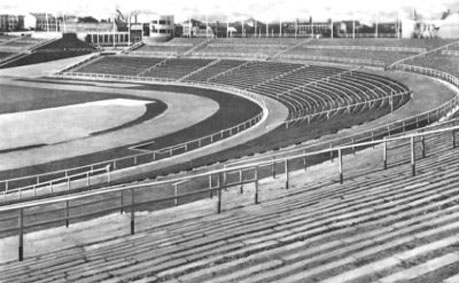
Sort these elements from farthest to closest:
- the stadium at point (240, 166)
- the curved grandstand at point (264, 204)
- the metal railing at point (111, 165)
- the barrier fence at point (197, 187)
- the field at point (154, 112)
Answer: the field at point (154, 112) < the metal railing at point (111, 165) < the barrier fence at point (197, 187) < the stadium at point (240, 166) < the curved grandstand at point (264, 204)

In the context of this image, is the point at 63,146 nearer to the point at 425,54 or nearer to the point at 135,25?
the point at 425,54

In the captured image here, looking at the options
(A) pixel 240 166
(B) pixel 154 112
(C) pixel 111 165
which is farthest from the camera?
(B) pixel 154 112

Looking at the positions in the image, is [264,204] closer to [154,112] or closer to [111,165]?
[111,165]

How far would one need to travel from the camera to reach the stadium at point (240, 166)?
6777 millimetres

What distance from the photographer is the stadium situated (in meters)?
6.78

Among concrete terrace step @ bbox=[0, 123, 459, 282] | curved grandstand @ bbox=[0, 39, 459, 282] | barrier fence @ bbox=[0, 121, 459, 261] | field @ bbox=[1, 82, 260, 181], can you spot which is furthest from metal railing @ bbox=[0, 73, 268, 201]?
concrete terrace step @ bbox=[0, 123, 459, 282]

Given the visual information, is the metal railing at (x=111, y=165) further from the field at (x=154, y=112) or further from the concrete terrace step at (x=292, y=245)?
the concrete terrace step at (x=292, y=245)

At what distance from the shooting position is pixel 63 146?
28875mm

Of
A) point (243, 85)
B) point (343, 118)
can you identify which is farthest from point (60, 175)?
point (243, 85)

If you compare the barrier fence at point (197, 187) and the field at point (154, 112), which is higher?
the barrier fence at point (197, 187)

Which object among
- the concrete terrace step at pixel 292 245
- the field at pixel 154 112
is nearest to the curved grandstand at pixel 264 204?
the concrete terrace step at pixel 292 245

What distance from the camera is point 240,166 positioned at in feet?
36.4

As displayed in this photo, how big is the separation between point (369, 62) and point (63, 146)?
32.1m

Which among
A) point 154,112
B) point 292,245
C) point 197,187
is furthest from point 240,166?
point 154,112
